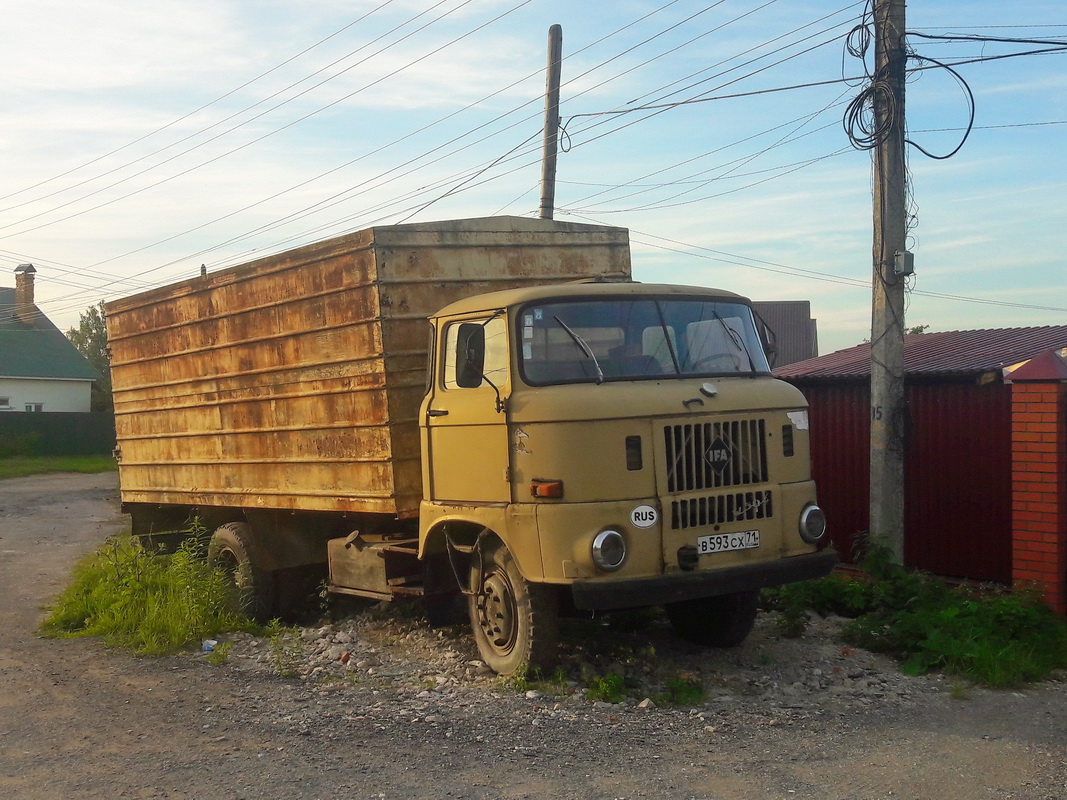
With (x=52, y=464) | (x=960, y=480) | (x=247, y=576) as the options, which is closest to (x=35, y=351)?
(x=52, y=464)

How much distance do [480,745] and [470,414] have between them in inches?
80.7

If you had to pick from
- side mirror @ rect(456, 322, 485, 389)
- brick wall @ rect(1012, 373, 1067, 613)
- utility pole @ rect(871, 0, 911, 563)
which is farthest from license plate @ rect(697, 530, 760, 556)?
utility pole @ rect(871, 0, 911, 563)

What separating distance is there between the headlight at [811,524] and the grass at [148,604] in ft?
15.1

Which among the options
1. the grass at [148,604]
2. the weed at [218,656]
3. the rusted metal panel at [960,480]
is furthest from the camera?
the rusted metal panel at [960,480]

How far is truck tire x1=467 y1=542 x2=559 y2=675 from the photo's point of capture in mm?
6387

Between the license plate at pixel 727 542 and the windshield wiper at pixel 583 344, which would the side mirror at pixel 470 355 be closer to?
the windshield wiper at pixel 583 344

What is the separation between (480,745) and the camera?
544 cm

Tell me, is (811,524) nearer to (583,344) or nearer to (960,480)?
(583,344)

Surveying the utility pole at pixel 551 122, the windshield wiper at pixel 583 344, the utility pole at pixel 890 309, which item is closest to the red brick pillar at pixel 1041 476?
the utility pole at pixel 890 309

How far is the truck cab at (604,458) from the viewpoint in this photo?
6008mm

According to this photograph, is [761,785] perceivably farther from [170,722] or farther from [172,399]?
[172,399]

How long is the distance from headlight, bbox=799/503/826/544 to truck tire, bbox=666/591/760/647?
27.5 inches

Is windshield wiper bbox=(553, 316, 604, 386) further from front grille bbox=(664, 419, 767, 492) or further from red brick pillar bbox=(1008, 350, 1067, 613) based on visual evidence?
red brick pillar bbox=(1008, 350, 1067, 613)

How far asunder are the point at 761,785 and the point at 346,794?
1.83 metres
